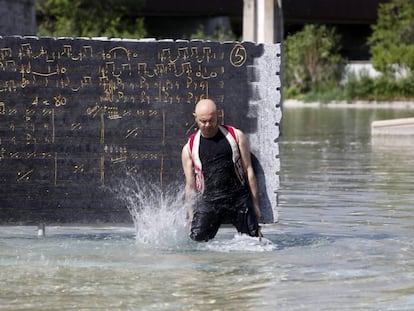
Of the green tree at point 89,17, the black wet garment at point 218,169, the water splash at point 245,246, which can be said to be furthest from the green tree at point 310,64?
the black wet garment at point 218,169

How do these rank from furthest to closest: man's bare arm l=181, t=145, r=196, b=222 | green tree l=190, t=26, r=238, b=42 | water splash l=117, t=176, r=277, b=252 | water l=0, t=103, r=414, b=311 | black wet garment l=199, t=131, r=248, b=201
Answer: green tree l=190, t=26, r=238, b=42 → water splash l=117, t=176, r=277, b=252 → man's bare arm l=181, t=145, r=196, b=222 → black wet garment l=199, t=131, r=248, b=201 → water l=0, t=103, r=414, b=311

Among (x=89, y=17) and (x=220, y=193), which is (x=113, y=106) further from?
(x=89, y=17)

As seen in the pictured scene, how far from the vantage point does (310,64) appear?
5938 cm

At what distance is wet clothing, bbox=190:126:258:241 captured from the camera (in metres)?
10.8

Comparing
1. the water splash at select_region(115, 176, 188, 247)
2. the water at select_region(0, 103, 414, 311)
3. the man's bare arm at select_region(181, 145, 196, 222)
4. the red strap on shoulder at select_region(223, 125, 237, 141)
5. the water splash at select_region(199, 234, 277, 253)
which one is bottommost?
the water at select_region(0, 103, 414, 311)

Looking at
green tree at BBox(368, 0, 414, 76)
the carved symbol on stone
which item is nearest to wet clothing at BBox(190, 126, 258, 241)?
the carved symbol on stone

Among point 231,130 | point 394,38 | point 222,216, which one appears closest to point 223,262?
point 222,216

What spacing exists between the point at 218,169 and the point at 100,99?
1.40 metres

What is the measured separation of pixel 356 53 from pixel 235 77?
192 ft

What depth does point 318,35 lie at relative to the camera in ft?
202

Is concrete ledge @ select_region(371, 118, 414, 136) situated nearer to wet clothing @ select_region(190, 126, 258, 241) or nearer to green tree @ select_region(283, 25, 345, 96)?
wet clothing @ select_region(190, 126, 258, 241)

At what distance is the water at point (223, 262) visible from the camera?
8969 mm

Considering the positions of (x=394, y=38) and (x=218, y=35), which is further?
(x=218, y=35)

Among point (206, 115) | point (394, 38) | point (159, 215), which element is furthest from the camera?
point (394, 38)
